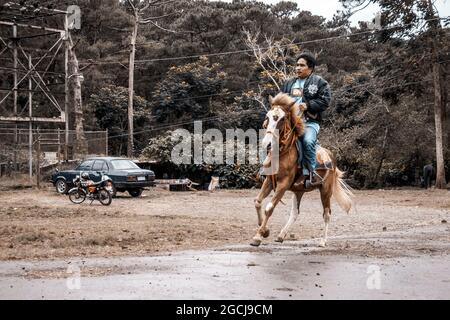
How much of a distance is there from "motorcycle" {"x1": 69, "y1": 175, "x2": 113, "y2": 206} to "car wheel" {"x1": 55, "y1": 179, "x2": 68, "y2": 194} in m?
4.58

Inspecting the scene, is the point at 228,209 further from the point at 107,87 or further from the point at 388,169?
the point at 107,87

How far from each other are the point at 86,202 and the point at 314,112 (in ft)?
55.8

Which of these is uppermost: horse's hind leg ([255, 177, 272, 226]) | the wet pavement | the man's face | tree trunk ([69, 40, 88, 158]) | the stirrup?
tree trunk ([69, 40, 88, 158])

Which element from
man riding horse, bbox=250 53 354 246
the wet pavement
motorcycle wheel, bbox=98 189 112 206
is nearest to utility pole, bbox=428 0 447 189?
motorcycle wheel, bbox=98 189 112 206

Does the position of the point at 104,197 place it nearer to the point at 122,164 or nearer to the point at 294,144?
the point at 122,164

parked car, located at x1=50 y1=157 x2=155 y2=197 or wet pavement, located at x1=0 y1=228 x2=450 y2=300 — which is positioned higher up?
parked car, located at x1=50 y1=157 x2=155 y2=197

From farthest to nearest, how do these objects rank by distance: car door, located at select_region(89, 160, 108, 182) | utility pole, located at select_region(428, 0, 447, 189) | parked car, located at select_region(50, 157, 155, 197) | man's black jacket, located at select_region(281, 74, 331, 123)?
1. utility pole, located at select_region(428, 0, 447, 189)
2. parked car, located at select_region(50, 157, 155, 197)
3. car door, located at select_region(89, 160, 108, 182)
4. man's black jacket, located at select_region(281, 74, 331, 123)

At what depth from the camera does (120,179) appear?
30.1m

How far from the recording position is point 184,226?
15.7 m

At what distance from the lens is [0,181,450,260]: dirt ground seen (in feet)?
38.5

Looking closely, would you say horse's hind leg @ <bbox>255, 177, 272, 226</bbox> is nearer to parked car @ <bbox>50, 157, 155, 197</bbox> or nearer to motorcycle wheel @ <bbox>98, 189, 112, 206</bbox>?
motorcycle wheel @ <bbox>98, 189, 112, 206</bbox>

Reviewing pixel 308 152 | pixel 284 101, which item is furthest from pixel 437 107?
pixel 284 101

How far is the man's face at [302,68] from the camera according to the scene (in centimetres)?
1223

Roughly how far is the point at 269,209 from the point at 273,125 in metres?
1.42
